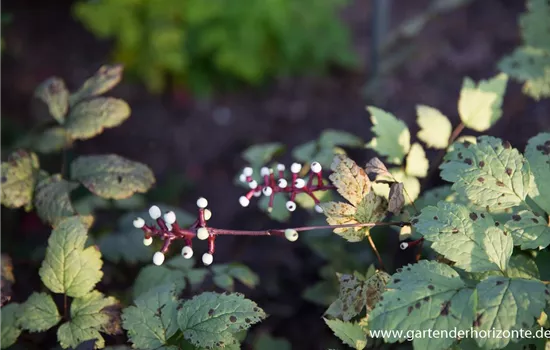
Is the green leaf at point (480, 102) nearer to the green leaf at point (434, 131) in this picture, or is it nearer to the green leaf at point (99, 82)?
the green leaf at point (434, 131)

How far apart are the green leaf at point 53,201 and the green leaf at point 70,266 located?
0.13 metres

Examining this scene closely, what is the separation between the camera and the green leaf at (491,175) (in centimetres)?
111

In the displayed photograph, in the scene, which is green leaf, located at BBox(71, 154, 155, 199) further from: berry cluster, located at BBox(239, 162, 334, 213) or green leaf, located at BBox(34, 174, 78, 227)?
berry cluster, located at BBox(239, 162, 334, 213)

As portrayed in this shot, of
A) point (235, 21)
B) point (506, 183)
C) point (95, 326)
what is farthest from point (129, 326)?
point (235, 21)

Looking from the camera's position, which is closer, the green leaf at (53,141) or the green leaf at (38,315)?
the green leaf at (38,315)

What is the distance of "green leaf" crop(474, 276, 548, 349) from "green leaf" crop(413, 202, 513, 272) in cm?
5

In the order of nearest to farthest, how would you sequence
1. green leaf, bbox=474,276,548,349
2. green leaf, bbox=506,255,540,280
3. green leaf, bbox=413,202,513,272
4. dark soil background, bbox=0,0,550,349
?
green leaf, bbox=474,276,548,349 → green leaf, bbox=413,202,513,272 → green leaf, bbox=506,255,540,280 → dark soil background, bbox=0,0,550,349

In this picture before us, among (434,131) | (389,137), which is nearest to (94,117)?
(389,137)

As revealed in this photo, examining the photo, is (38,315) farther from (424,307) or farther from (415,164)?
(415,164)

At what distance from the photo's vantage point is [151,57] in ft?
9.75

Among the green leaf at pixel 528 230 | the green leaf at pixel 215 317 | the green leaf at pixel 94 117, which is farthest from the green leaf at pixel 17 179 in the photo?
the green leaf at pixel 528 230

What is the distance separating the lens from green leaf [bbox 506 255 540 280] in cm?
115

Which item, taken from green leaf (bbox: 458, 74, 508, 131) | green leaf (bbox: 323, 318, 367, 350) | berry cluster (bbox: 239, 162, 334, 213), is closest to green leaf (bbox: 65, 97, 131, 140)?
berry cluster (bbox: 239, 162, 334, 213)

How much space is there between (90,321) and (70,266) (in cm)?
13
